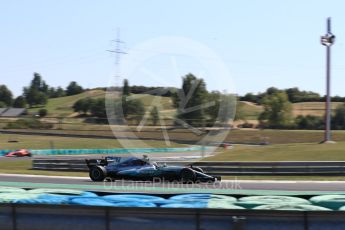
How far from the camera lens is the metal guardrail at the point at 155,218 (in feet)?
22.8

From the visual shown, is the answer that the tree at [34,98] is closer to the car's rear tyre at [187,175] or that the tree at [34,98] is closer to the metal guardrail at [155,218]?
the car's rear tyre at [187,175]

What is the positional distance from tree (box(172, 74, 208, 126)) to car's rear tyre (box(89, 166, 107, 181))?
3.81 m

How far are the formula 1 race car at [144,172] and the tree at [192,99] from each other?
183 centimetres

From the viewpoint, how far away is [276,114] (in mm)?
124188

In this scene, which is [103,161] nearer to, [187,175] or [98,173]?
[98,173]

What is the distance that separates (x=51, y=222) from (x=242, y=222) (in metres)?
2.95

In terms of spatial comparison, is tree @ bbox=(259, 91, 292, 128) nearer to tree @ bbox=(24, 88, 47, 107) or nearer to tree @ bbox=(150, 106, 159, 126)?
tree @ bbox=(24, 88, 47, 107)

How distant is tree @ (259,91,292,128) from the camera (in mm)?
123719

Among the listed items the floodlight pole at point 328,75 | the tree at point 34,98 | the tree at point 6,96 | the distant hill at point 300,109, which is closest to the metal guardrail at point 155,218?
the floodlight pole at point 328,75

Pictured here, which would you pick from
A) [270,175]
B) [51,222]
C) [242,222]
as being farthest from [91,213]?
[270,175]

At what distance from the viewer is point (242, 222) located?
696 cm

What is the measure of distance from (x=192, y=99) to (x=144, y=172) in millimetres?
3211

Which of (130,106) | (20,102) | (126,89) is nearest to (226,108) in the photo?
(126,89)

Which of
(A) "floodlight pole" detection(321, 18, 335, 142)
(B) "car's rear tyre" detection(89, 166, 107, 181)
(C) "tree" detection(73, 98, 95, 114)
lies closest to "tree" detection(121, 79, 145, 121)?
(B) "car's rear tyre" detection(89, 166, 107, 181)
